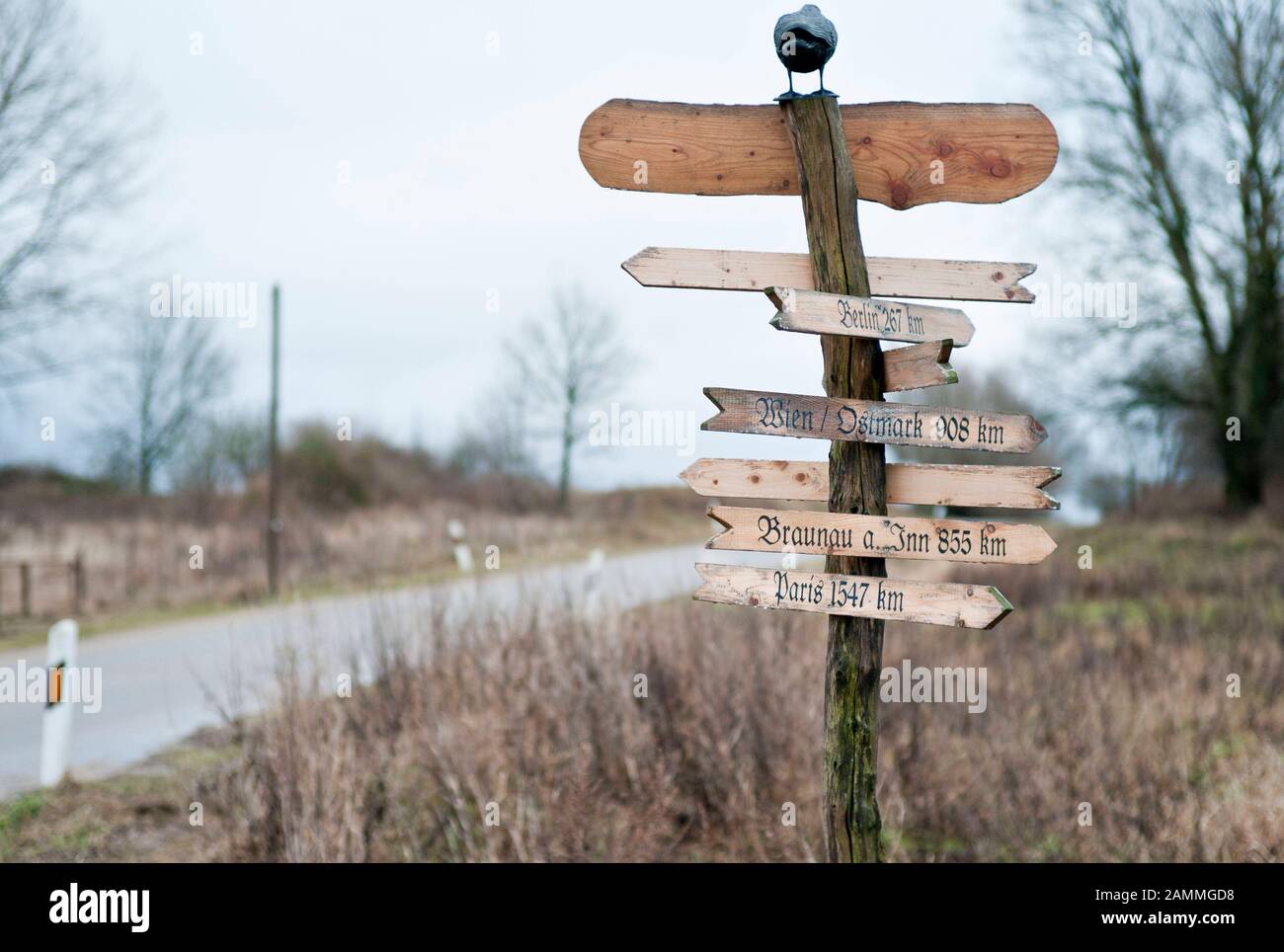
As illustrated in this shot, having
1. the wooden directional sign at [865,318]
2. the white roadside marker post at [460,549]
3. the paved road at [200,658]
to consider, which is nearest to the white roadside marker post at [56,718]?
the paved road at [200,658]

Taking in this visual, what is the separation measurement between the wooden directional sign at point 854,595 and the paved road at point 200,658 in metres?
0.50

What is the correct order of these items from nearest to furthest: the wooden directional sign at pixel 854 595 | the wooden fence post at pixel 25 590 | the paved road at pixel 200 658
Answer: the wooden directional sign at pixel 854 595 < the paved road at pixel 200 658 < the wooden fence post at pixel 25 590

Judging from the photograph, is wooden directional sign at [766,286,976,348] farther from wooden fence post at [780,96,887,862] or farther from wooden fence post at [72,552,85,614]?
wooden fence post at [72,552,85,614]

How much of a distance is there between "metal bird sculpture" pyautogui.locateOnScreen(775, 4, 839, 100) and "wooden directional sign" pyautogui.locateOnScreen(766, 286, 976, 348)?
2.37 ft

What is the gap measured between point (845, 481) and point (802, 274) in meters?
0.66

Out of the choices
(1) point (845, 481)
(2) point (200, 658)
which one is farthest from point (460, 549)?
(1) point (845, 481)

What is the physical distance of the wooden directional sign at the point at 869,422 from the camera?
314 centimetres

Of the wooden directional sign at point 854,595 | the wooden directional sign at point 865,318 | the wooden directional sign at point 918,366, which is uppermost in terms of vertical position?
the wooden directional sign at point 865,318

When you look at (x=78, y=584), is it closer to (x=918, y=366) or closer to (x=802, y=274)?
(x=802, y=274)

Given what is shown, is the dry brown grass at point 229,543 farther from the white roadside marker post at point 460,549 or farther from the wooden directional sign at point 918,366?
the wooden directional sign at point 918,366

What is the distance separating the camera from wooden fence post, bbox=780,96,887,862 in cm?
327
